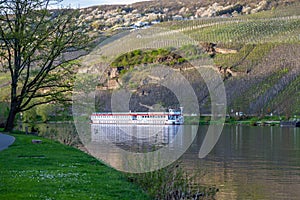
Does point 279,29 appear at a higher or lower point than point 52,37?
higher

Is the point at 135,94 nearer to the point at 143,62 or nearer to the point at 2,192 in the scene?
the point at 143,62

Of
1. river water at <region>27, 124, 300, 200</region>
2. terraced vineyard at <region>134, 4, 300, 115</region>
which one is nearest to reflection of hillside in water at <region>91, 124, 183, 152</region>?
river water at <region>27, 124, 300, 200</region>

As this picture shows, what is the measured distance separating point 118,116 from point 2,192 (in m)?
95.1

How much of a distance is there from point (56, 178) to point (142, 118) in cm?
9033

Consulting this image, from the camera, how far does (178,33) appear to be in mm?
169250

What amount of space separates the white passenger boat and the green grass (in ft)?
258

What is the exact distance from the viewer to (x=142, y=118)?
351ft

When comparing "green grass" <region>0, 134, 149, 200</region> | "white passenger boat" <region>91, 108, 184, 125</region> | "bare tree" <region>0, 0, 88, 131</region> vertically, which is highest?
"bare tree" <region>0, 0, 88, 131</region>

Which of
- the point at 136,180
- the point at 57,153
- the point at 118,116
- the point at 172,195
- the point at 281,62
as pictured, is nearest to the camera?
the point at 172,195

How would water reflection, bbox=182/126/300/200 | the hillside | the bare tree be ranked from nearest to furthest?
water reflection, bbox=182/126/300/200
the bare tree
the hillside

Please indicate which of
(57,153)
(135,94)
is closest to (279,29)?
(135,94)

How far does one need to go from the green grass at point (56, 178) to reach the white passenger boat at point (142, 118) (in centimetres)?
7872

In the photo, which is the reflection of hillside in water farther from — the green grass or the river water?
the green grass

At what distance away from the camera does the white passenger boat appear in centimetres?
10225
